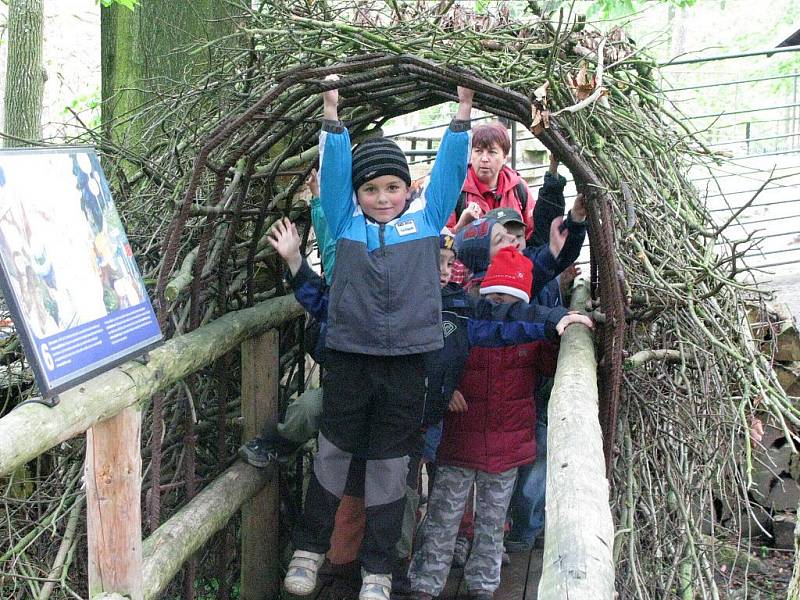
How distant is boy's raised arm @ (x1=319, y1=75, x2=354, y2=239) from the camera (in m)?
3.43

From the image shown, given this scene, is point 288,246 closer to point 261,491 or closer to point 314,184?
point 314,184

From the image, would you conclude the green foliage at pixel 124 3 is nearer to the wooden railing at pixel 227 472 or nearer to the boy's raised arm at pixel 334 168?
the wooden railing at pixel 227 472

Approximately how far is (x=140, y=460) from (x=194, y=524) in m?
0.71

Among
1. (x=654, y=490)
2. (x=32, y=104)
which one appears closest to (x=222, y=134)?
(x=654, y=490)

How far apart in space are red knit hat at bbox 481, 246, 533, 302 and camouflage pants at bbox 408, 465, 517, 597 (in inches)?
30.7

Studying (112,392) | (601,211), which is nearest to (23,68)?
(112,392)

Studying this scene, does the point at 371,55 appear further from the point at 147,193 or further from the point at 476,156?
the point at 476,156

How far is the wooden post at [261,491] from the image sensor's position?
4277mm

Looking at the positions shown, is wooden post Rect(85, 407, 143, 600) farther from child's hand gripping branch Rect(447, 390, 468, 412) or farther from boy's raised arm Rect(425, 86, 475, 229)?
child's hand gripping branch Rect(447, 390, 468, 412)

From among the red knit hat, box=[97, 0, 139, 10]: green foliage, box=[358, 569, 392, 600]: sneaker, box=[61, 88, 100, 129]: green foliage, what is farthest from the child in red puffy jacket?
box=[97, 0, 139, 10]: green foliage

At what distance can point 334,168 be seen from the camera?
3520 millimetres

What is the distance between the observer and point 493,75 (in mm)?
3379

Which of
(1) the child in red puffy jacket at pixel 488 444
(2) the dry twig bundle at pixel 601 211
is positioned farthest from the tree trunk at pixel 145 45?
(1) the child in red puffy jacket at pixel 488 444

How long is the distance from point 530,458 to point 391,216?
50.0 inches
